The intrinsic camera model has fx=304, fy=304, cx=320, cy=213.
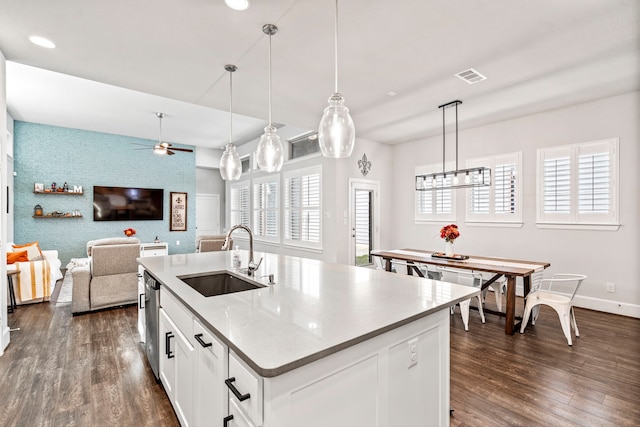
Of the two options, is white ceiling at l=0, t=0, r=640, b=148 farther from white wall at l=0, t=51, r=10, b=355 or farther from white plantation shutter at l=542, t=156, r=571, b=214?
white plantation shutter at l=542, t=156, r=571, b=214

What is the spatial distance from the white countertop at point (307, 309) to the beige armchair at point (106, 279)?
89.8 inches

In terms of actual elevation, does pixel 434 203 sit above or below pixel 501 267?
above

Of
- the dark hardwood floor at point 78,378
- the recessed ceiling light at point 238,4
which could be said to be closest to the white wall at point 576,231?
the recessed ceiling light at point 238,4

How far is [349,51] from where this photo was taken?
9.32ft

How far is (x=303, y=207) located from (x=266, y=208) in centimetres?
159

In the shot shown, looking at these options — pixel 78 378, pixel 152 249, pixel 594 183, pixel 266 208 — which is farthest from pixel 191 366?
pixel 152 249

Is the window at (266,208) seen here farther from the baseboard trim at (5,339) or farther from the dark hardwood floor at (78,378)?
the baseboard trim at (5,339)

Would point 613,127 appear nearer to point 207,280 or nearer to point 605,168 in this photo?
point 605,168

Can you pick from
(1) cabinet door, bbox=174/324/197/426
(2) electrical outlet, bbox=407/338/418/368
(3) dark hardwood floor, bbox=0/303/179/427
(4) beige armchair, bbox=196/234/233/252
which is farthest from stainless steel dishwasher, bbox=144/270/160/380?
(4) beige armchair, bbox=196/234/233/252

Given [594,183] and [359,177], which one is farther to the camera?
[359,177]

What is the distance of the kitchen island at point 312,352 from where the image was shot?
3.35 feet

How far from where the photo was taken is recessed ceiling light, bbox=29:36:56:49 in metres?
2.63

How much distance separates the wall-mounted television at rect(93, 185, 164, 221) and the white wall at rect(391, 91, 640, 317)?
716 centimetres

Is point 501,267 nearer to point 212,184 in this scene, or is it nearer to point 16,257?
point 16,257
